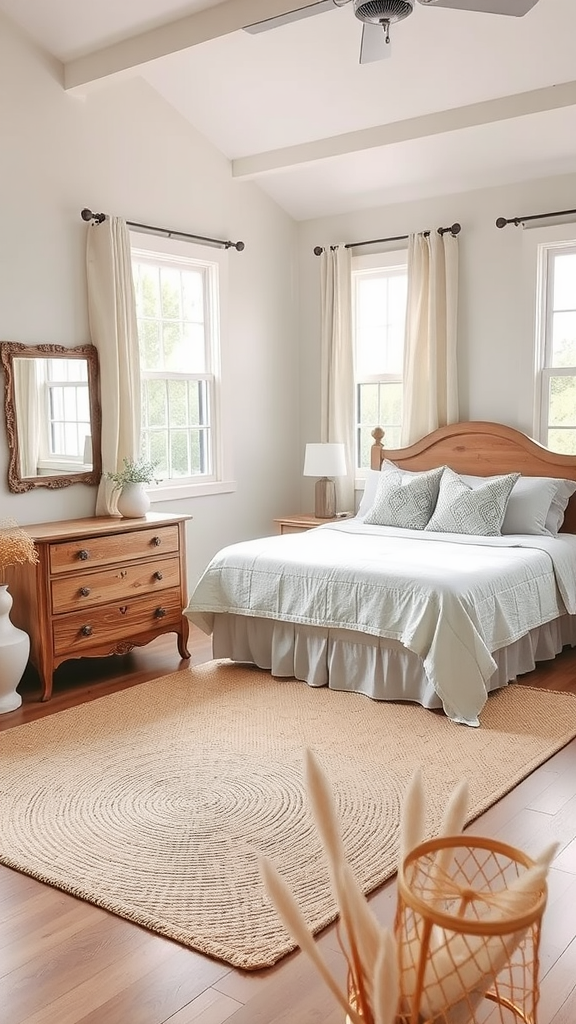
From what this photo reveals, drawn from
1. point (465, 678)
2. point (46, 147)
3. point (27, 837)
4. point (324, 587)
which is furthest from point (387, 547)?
point (46, 147)

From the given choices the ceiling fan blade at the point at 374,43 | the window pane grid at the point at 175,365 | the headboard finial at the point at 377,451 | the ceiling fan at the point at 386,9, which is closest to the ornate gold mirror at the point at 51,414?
the window pane grid at the point at 175,365

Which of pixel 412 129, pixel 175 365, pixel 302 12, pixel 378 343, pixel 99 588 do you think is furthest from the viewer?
pixel 378 343

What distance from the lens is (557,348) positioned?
5344mm

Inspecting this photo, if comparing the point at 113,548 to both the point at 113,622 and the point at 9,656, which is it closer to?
the point at 113,622

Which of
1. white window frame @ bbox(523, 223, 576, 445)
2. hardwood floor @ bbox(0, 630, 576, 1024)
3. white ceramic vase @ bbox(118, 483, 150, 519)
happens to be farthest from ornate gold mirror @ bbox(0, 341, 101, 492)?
white window frame @ bbox(523, 223, 576, 445)

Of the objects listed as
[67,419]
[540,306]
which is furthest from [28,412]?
[540,306]

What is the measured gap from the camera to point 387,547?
4562 mm

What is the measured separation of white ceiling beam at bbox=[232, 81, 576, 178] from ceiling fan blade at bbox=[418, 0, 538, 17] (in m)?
1.52

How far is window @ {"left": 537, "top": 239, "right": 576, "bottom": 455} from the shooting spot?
5.27m

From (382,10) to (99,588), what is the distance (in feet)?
8.87

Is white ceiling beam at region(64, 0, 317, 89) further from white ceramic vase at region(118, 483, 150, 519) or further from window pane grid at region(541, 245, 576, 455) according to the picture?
window pane grid at region(541, 245, 576, 455)

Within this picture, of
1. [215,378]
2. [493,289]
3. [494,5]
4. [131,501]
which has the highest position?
[494,5]

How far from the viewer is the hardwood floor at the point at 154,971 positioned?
1.95 metres

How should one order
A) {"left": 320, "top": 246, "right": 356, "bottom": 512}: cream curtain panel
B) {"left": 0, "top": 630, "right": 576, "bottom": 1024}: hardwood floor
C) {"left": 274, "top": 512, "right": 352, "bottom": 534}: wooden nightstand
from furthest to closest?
{"left": 320, "top": 246, "right": 356, "bottom": 512}: cream curtain panel → {"left": 274, "top": 512, "right": 352, "bottom": 534}: wooden nightstand → {"left": 0, "top": 630, "right": 576, "bottom": 1024}: hardwood floor
